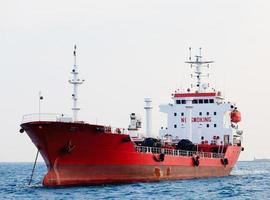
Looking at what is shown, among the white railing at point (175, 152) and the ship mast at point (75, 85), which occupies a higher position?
the ship mast at point (75, 85)

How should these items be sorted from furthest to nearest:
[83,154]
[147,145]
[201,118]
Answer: [201,118]
[147,145]
[83,154]

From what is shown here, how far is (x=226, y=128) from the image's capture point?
48656 millimetres

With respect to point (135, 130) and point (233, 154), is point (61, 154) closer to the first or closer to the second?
point (135, 130)

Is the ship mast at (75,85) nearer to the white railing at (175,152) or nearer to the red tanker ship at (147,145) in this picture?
the red tanker ship at (147,145)

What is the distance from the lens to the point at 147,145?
3891cm

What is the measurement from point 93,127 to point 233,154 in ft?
71.3

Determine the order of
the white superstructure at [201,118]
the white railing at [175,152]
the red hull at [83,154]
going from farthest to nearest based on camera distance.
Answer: the white superstructure at [201,118] → the white railing at [175,152] → the red hull at [83,154]

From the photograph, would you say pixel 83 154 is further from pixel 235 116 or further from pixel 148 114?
pixel 235 116

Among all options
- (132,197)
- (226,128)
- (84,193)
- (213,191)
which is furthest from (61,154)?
(226,128)

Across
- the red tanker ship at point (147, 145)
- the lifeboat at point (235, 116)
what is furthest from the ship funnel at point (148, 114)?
the lifeboat at point (235, 116)

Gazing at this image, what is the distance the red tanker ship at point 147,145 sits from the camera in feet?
104

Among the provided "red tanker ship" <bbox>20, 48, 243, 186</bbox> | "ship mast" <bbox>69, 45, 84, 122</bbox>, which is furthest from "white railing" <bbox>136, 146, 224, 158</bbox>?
"ship mast" <bbox>69, 45, 84, 122</bbox>

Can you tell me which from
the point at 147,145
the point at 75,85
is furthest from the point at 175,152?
the point at 75,85

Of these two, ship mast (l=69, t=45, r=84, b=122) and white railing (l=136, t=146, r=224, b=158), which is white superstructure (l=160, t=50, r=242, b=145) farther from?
ship mast (l=69, t=45, r=84, b=122)
